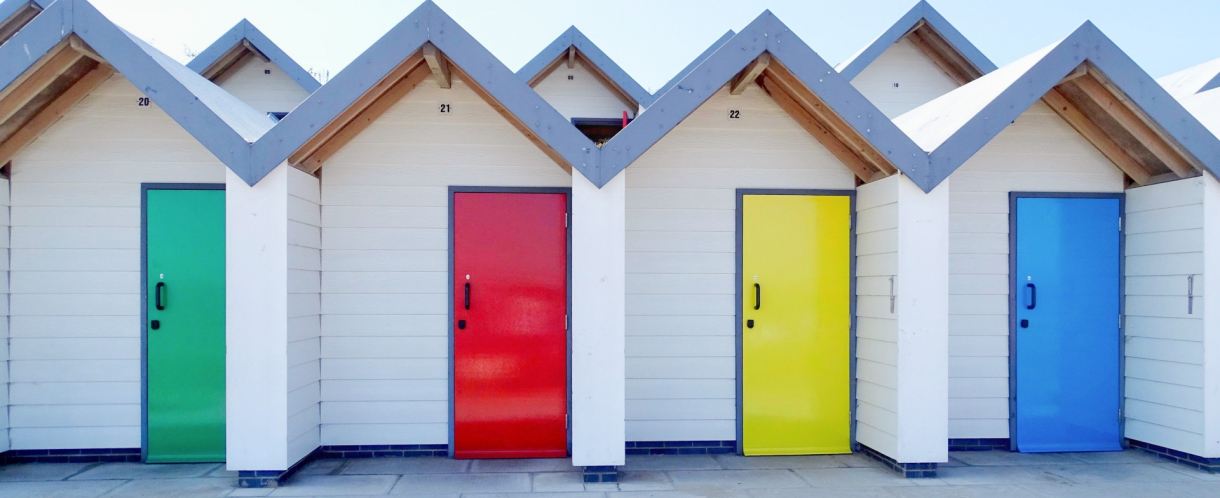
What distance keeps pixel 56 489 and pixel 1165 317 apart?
24.6 ft

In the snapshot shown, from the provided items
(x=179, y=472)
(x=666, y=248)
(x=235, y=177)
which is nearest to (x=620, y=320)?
(x=666, y=248)

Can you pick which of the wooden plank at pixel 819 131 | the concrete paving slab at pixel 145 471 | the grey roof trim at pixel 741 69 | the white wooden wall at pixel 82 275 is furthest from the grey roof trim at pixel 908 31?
the concrete paving slab at pixel 145 471

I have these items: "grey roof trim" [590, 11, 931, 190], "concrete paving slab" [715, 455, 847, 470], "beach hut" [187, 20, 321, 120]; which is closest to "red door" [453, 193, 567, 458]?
"grey roof trim" [590, 11, 931, 190]

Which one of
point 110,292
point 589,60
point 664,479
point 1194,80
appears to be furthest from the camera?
point 589,60

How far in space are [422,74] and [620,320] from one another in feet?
7.36

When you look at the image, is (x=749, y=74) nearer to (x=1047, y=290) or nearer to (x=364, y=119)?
(x=364, y=119)

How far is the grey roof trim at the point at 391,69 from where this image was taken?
13.5ft

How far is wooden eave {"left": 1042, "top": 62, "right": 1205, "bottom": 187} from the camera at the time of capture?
15.1ft

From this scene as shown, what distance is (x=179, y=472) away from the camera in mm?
4656

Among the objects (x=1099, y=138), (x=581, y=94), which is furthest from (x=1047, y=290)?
(x=581, y=94)

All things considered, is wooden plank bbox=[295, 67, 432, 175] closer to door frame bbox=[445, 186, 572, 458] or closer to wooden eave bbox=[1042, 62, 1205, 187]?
door frame bbox=[445, 186, 572, 458]

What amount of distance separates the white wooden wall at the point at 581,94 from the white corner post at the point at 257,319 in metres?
4.30

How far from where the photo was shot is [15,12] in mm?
5895

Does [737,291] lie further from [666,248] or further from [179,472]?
[179,472]
